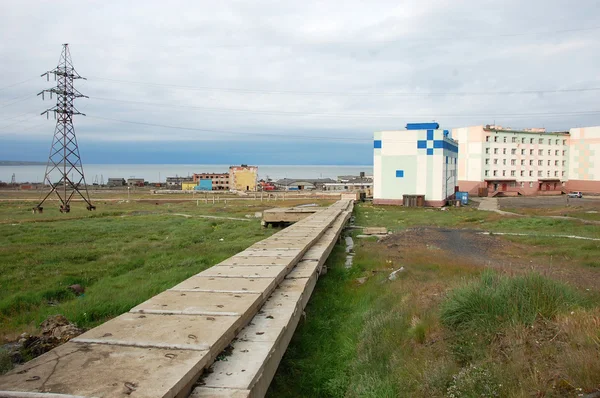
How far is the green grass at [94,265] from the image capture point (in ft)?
24.6

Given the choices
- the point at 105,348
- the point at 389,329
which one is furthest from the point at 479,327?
the point at 105,348

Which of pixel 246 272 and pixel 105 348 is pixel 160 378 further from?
pixel 246 272

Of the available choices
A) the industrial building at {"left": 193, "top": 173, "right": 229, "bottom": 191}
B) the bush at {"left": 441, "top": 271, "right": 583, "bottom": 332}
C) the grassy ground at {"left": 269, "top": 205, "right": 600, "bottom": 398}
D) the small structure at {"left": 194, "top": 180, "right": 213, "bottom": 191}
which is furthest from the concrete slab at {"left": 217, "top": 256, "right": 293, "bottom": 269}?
the industrial building at {"left": 193, "top": 173, "right": 229, "bottom": 191}

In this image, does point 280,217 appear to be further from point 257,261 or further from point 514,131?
point 514,131

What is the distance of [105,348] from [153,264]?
8545 mm

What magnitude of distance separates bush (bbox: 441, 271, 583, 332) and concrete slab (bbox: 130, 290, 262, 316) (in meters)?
2.25

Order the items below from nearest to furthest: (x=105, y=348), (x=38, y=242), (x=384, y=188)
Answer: (x=105, y=348) < (x=38, y=242) < (x=384, y=188)

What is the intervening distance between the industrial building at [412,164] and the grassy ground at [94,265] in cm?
2656

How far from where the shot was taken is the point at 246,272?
6.43 meters

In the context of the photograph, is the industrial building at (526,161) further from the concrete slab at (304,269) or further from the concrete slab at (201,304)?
the concrete slab at (201,304)

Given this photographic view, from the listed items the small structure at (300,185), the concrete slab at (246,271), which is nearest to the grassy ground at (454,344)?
the concrete slab at (246,271)

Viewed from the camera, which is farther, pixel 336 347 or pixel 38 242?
pixel 38 242

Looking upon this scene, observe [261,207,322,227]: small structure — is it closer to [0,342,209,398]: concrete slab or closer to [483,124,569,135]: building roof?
[0,342,209,398]: concrete slab

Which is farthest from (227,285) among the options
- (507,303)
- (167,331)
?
(507,303)
